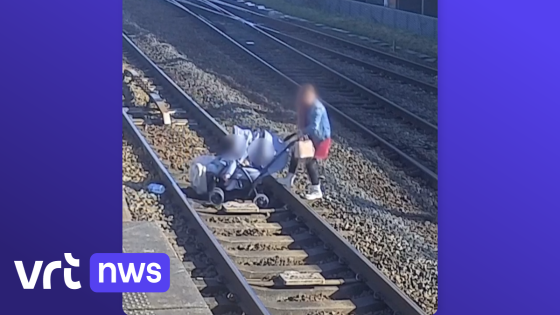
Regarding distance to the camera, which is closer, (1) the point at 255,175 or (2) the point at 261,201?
(1) the point at 255,175

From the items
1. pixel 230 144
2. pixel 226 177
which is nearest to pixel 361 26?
pixel 230 144

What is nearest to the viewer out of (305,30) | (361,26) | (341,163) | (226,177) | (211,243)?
(226,177)

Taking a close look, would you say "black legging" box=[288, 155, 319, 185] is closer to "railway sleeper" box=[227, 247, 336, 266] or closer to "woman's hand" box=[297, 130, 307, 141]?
"woman's hand" box=[297, 130, 307, 141]

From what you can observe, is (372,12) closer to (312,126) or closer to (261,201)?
(312,126)

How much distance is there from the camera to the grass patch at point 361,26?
408 cm

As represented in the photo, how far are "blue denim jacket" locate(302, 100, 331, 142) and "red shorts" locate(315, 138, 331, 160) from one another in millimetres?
15

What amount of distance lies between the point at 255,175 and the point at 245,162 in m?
0.06

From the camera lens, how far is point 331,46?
432 cm

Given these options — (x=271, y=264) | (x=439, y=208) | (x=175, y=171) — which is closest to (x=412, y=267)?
(x=439, y=208)

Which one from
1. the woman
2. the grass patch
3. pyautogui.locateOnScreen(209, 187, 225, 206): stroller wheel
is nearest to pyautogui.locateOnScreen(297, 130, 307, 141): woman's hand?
the woman

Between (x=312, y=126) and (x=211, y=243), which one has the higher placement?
(x=312, y=126)

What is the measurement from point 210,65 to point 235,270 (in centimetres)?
80

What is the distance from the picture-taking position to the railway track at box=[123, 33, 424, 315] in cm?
409

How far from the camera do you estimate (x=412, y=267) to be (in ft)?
13.3
